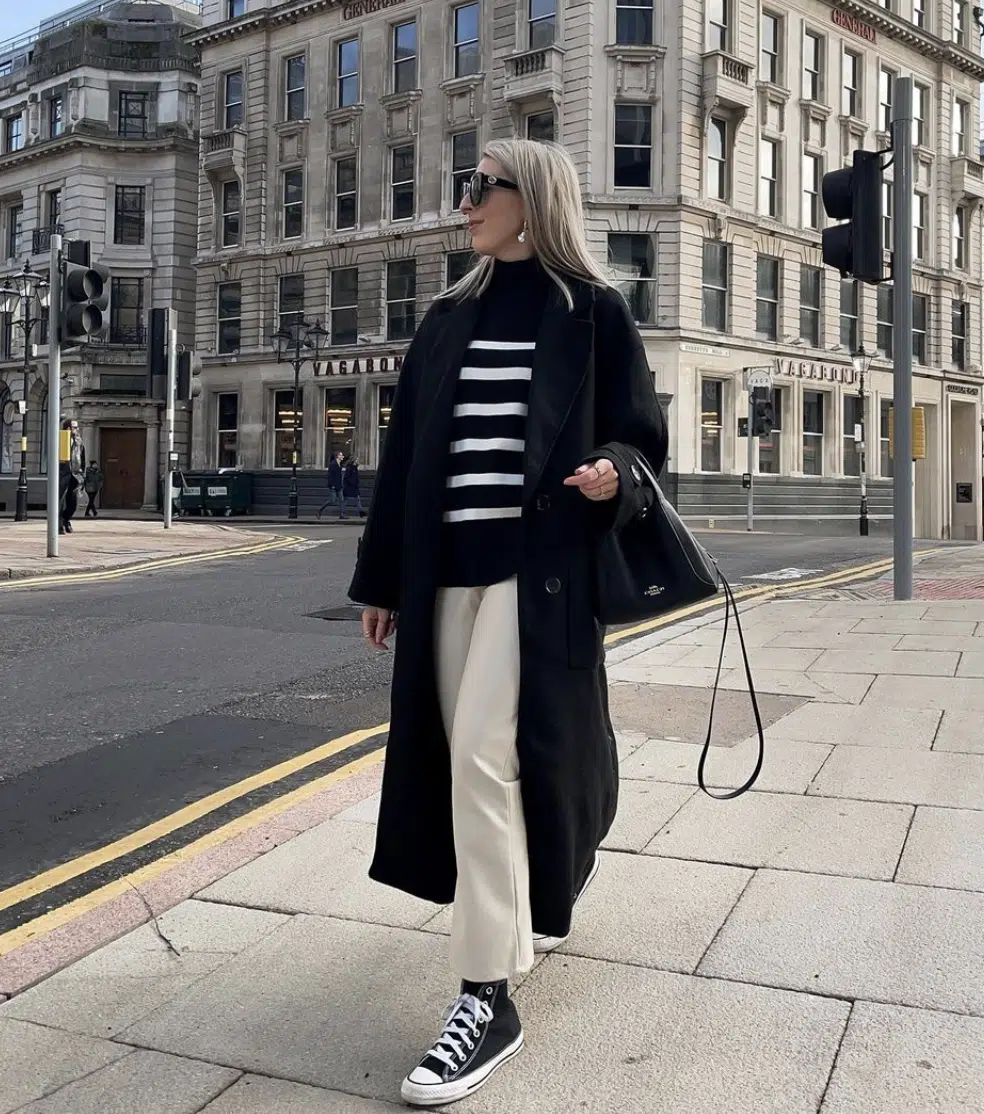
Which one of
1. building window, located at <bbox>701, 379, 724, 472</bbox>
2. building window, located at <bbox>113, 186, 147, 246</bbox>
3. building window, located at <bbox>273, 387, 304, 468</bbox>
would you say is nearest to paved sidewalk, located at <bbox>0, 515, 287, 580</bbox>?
building window, located at <bbox>273, 387, 304, 468</bbox>

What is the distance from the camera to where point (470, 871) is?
7.77 ft

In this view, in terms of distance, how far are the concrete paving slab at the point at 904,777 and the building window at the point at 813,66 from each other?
34049 millimetres

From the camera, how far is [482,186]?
8.48ft

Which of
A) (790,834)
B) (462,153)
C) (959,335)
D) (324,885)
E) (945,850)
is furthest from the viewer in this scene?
(959,335)

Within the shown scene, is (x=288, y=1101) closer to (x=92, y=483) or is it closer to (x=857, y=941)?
(x=857, y=941)

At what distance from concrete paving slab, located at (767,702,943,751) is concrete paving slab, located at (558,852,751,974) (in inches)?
70.0

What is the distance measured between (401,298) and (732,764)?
103 feet

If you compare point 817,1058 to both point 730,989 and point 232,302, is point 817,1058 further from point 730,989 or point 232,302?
point 232,302

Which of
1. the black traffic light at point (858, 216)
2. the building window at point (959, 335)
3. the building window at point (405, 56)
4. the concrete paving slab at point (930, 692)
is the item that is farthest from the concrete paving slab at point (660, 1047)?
the building window at point (959, 335)

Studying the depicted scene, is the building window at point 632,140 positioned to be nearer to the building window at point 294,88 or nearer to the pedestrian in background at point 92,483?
the building window at point 294,88

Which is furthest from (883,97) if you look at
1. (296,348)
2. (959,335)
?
(296,348)

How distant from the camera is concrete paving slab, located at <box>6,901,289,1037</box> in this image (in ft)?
8.54

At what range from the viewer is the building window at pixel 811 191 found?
34594 millimetres

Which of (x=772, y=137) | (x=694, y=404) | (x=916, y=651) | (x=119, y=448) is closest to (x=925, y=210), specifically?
(x=772, y=137)
